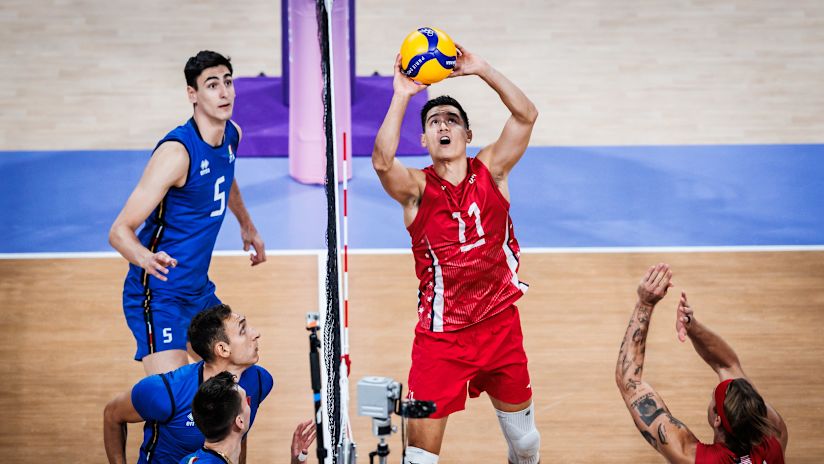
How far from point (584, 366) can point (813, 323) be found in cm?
217

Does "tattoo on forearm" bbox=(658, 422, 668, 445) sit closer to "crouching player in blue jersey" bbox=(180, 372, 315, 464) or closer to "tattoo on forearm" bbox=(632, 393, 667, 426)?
"tattoo on forearm" bbox=(632, 393, 667, 426)

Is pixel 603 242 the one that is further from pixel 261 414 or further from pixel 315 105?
pixel 261 414

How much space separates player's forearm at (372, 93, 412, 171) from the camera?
6285 millimetres

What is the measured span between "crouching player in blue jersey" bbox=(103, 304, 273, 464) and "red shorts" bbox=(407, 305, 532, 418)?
3.47ft

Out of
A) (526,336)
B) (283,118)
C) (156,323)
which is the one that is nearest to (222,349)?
(156,323)

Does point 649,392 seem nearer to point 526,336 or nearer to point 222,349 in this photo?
point 222,349

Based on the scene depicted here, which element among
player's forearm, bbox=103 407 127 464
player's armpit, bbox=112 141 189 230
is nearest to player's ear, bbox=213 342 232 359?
player's forearm, bbox=103 407 127 464

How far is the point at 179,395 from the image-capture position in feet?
20.2

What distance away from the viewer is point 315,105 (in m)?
12.6

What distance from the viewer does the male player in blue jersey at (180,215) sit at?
696cm

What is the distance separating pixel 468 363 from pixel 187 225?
78.8 inches

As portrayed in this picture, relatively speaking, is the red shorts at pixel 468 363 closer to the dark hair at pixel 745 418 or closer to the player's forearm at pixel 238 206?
the dark hair at pixel 745 418

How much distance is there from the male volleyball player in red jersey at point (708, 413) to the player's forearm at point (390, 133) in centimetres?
160

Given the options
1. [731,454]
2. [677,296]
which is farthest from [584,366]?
[731,454]
